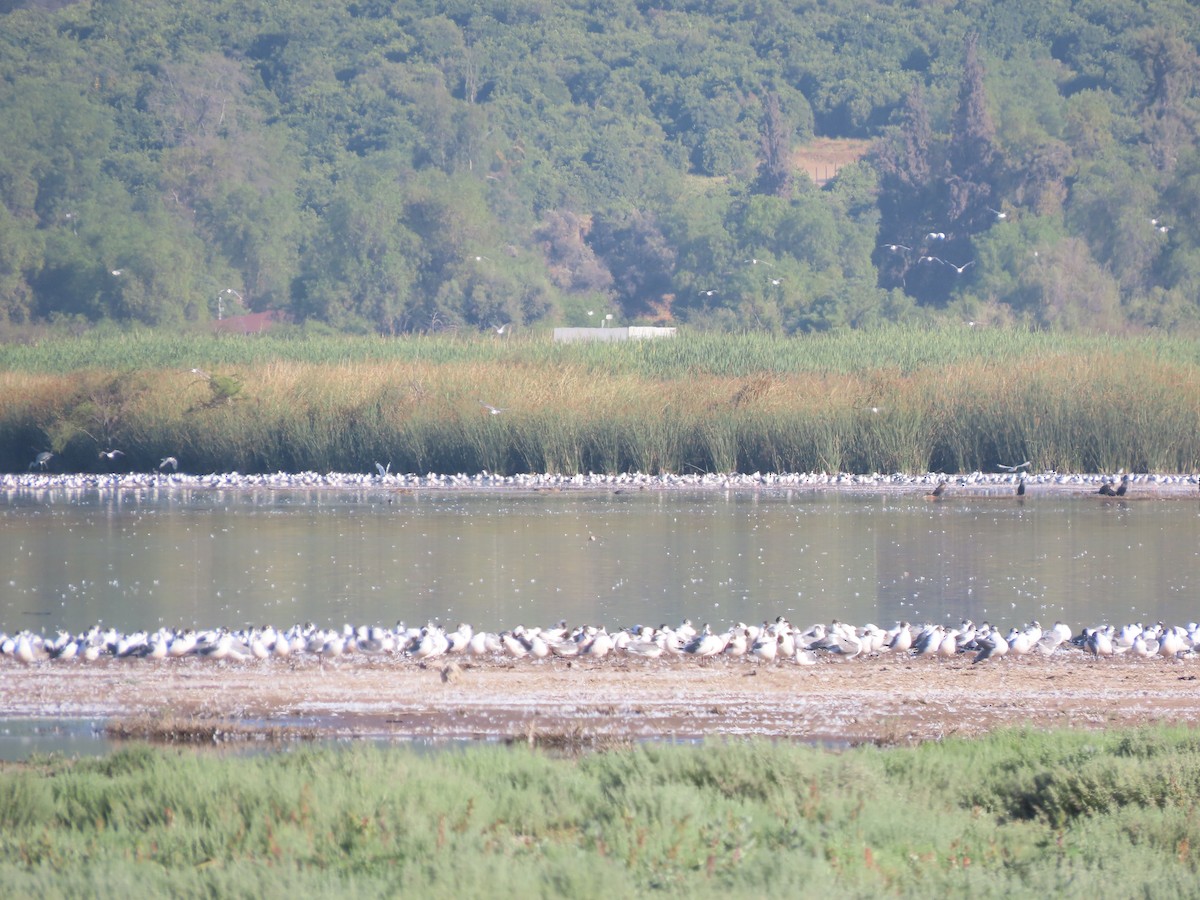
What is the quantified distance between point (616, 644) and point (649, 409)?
18.0m

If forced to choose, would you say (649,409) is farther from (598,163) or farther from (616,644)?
(598,163)

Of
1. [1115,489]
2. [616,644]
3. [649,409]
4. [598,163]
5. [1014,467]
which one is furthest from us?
[598,163]

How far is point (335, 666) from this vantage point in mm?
11094

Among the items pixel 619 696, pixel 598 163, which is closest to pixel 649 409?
pixel 619 696

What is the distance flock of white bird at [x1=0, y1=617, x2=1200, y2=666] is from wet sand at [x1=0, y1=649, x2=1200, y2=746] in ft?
0.42

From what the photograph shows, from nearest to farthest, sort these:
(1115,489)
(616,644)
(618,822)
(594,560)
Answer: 1. (618,822)
2. (616,644)
3. (594,560)
4. (1115,489)

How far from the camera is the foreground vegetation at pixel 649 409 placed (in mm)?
28234

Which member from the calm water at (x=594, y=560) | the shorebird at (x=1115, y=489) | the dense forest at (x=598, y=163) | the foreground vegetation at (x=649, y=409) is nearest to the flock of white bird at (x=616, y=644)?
the calm water at (x=594, y=560)

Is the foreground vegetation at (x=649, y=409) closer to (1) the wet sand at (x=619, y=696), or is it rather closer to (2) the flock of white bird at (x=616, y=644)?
(2) the flock of white bird at (x=616, y=644)

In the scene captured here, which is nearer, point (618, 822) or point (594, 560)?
point (618, 822)

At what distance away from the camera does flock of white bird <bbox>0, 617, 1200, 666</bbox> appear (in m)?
11.3

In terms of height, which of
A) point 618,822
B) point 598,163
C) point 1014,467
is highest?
point 598,163

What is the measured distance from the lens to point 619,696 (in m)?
10.1

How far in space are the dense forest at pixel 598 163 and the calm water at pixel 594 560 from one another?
105 ft
